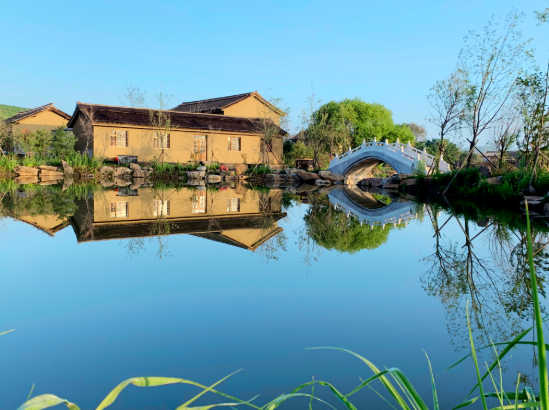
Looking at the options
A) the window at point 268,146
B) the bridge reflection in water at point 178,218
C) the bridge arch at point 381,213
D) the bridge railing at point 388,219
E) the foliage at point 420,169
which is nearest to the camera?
the bridge reflection in water at point 178,218

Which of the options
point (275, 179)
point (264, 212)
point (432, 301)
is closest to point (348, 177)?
point (275, 179)

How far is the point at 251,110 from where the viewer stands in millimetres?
28500

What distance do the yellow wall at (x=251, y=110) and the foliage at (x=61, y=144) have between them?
9176 mm

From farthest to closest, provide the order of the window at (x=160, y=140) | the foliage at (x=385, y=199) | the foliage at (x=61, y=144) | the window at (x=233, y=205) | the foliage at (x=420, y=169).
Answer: the window at (x=160, y=140) → the foliage at (x=61, y=144) → the foliage at (x=420, y=169) → the foliage at (x=385, y=199) → the window at (x=233, y=205)

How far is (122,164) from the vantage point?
70.2ft

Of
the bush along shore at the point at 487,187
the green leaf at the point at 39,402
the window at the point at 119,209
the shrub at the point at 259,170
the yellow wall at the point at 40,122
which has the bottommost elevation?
the green leaf at the point at 39,402

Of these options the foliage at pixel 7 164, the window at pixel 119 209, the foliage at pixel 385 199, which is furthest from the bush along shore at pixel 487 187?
the foliage at pixel 7 164

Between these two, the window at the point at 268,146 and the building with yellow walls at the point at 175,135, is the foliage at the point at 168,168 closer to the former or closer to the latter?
the building with yellow walls at the point at 175,135

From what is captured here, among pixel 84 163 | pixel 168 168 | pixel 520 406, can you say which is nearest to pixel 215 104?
pixel 168 168

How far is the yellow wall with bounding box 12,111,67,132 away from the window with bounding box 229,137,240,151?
36.1 feet

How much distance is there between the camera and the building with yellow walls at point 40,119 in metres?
27.5

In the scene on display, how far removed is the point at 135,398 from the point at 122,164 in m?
20.4

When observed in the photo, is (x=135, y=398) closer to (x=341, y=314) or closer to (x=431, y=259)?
(x=341, y=314)

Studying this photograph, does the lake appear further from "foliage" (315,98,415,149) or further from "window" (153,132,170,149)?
"foliage" (315,98,415,149)
